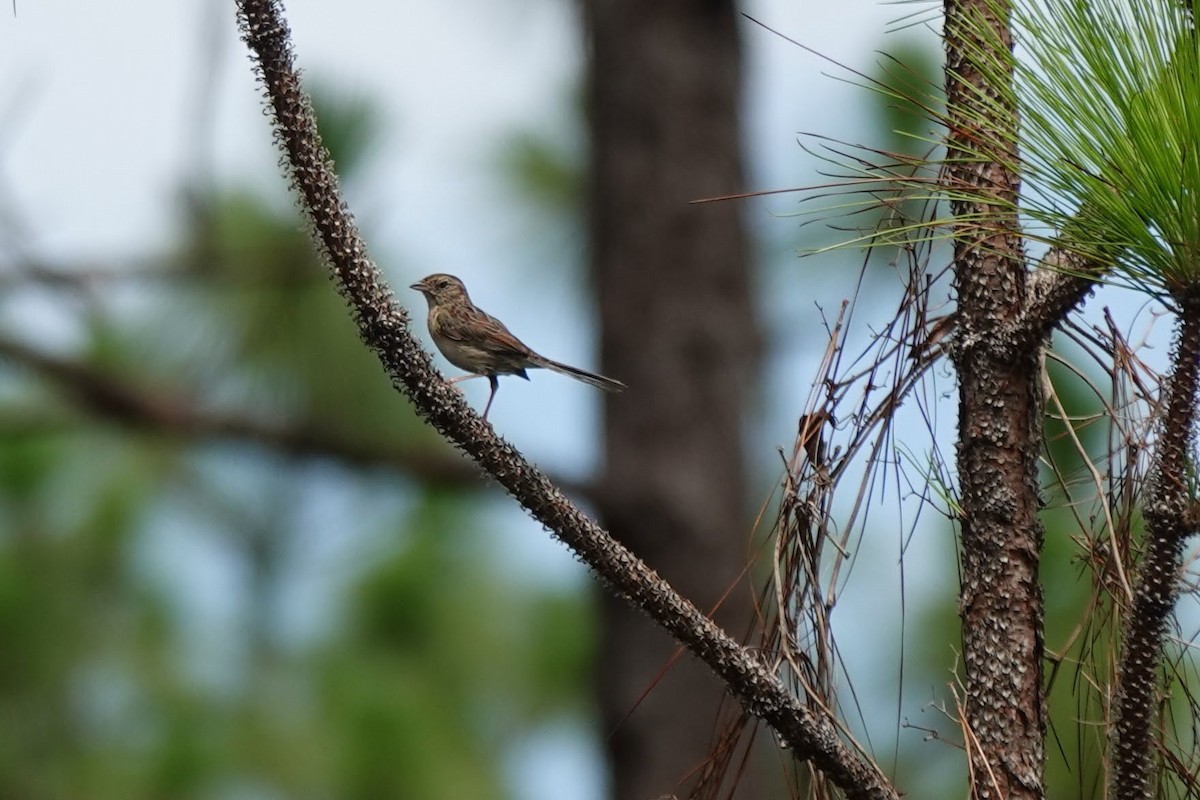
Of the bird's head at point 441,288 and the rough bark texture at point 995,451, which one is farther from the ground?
the rough bark texture at point 995,451

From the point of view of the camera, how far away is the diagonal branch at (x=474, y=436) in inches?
59.5

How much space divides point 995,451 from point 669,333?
323 cm

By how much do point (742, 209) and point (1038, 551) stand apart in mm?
3745

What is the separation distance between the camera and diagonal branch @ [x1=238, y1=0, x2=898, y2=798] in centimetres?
151

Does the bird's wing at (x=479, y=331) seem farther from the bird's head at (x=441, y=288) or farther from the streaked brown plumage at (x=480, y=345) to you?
the bird's head at (x=441, y=288)

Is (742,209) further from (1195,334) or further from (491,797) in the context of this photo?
(491,797)

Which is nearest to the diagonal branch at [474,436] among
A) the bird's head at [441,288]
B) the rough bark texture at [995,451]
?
the rough bark texture at [995,451]

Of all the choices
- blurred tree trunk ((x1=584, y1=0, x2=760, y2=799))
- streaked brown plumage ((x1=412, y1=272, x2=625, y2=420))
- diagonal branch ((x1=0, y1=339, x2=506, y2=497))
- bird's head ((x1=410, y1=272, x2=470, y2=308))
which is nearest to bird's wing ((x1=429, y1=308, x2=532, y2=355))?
streaked brown plumage ((x1=412, y1=272, x2=625, y2=420))

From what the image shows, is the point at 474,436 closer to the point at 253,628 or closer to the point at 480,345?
the point at 480,345

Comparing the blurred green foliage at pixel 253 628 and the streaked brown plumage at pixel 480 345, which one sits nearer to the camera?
the streaked brown plumage at pixel 480 345

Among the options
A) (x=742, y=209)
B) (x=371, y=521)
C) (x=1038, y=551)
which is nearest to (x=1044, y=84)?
(x=1038, y=551)

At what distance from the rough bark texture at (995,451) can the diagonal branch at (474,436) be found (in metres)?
0.17

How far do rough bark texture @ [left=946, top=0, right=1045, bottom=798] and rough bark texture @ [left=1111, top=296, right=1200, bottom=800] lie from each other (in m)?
0.15

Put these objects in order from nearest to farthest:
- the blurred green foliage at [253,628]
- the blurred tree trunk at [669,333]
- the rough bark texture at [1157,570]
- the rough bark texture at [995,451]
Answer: the rough bark texture at [1157,570] → the rough bark texture at [995,451] → the blurred tree trunk at [669,333] → the blurred green foliage at [253,628]
